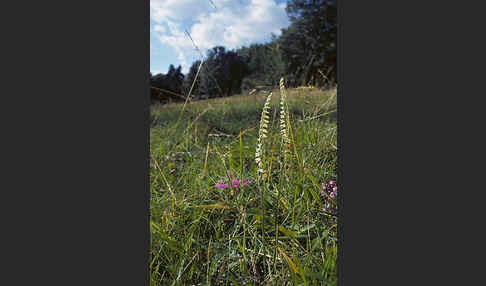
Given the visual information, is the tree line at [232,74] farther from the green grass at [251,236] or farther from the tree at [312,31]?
the tree at [312,31]

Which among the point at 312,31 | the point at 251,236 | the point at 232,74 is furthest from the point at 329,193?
the point at 312,31

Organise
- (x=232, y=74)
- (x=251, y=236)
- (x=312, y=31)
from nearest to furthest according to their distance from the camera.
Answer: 1. (x=251, y=236)
2. (x=232, y=74)
3. (x=312, y=31)

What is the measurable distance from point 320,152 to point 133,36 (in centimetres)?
87

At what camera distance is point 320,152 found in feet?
3.55

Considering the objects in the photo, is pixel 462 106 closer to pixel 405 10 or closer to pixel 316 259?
pixel 405 10

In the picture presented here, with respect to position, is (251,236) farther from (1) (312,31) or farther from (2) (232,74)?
(1) (312,31)

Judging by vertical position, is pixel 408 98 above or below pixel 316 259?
above

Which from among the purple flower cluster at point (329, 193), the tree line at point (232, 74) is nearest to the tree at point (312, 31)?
the tree line at point (232, 74)

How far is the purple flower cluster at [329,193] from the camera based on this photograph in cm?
73

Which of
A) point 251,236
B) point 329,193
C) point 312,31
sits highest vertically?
point 312,31

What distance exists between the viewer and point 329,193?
793mm

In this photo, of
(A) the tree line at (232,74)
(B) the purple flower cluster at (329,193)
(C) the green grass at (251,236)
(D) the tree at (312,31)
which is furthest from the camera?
(D) the tree at (312,31)

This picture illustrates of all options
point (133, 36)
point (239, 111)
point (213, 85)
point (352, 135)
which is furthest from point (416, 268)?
point (239, 111)

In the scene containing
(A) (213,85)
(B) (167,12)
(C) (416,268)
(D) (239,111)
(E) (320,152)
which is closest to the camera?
(C) (416,268)
